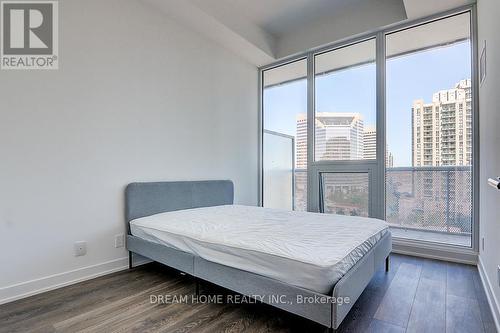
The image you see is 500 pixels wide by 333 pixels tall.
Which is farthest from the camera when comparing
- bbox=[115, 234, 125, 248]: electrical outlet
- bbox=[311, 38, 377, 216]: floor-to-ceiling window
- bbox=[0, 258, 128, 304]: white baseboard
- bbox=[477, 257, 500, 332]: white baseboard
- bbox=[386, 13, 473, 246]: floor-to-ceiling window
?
bbox=[311, 38, 377, 216]: floor-to-ceiling window

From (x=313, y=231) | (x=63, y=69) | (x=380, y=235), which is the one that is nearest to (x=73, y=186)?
(x=63, y=69)

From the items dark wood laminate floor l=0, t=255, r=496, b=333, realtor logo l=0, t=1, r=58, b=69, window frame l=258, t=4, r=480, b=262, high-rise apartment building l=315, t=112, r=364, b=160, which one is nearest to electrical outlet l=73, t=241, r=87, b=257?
dark wood laminate floor l=0, t=255, r=496, b=333

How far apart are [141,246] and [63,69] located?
1771 mm

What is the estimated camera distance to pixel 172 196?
311cm

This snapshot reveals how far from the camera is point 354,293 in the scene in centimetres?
163

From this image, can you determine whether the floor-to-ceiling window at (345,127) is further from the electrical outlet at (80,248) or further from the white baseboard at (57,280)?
the electrical outlet at (80,248)

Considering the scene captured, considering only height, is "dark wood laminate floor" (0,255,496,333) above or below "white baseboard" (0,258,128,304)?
below

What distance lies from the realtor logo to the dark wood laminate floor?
6.30 ft

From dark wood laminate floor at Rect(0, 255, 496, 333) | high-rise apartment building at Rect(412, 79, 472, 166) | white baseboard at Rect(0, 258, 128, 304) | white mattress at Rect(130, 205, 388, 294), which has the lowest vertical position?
dark wood laminate floor at Rect(0, 255, 496, 333)

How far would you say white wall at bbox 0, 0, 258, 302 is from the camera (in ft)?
6.96

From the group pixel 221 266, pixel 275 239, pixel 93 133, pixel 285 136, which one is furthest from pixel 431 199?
pixel 93 133

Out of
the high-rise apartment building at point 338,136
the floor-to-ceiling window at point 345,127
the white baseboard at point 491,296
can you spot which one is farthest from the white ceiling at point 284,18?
the white baseboard at point 491,296

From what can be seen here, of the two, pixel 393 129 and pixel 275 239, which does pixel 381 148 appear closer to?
pixel 393 129

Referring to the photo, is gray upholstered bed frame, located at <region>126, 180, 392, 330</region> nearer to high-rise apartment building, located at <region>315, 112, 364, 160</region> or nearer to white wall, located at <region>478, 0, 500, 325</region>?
white wall, located at <region>478, 0, 500, 325</region>
